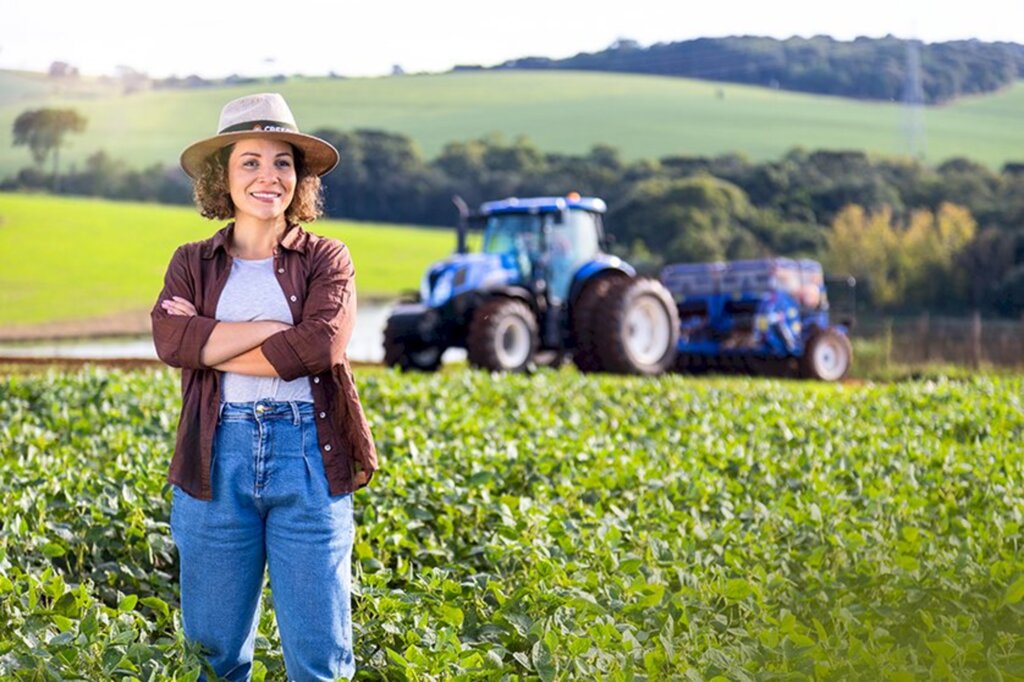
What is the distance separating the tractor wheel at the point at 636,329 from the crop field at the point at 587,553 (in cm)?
664

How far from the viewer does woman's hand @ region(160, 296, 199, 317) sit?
386 cm

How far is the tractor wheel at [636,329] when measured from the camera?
15938 millimetres

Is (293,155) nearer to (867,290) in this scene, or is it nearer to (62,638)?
(62,638)

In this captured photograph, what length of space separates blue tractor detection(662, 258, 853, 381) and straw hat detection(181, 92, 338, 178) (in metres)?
15.2

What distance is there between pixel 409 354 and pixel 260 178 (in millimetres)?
12232

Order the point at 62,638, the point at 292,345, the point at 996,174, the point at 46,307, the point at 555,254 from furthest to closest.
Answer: the point at 996,174 < the point at 46,307 < the point at 555,254 < the point at 62,638 < the point at 292,345

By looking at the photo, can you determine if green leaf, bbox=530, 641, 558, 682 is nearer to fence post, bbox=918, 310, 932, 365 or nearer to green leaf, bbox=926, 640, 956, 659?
green leaf, bbox=926, 640, 956, 659

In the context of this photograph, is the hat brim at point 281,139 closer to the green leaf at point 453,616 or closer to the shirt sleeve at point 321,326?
the shirt sleeve at point 321,326

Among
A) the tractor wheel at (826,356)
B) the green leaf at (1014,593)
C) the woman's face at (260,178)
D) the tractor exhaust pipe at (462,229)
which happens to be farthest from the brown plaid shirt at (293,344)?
the tractor wheel at (826,356)

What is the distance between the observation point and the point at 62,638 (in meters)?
3.98

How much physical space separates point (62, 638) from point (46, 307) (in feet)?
58.6

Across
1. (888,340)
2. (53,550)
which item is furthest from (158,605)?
(888,340)

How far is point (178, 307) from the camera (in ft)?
12.7

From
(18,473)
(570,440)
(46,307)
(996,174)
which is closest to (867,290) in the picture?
(996,174)
